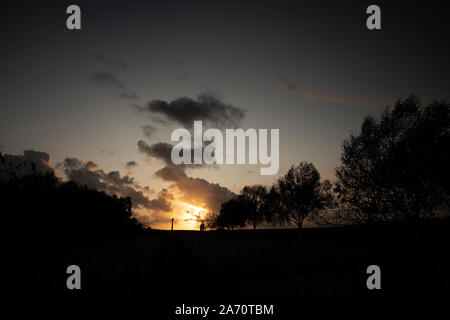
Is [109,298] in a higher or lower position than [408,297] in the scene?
higher

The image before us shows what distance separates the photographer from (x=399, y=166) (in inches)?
797

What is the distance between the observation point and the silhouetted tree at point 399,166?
19078 millimetres

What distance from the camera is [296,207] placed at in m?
46.5

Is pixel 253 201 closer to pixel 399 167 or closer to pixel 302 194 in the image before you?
pixel 302 194

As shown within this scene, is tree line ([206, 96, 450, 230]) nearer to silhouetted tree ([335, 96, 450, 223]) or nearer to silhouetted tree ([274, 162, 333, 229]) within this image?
silhouetted tree ([335, 96, 450, 223])

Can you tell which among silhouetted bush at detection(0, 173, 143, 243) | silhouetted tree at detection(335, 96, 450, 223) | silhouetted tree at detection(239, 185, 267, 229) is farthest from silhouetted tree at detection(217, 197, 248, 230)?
silhouetted tree at detection(335, 96, 450, 223)

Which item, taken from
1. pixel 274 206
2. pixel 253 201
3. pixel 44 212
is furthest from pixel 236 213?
pixel 44 212

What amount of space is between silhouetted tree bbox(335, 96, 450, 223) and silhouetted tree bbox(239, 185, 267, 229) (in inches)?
1901

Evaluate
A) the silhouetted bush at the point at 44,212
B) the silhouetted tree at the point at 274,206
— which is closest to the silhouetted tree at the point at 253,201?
the silhouetted tree at the point at 274,206

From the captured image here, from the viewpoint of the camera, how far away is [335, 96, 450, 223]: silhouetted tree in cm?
1908
